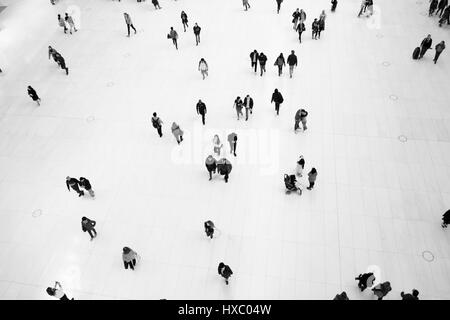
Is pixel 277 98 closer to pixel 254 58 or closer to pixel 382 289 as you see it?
pixel 254 58

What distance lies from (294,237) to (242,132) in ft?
16.0

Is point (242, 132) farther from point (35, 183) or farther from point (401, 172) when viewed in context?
point (35, 183)

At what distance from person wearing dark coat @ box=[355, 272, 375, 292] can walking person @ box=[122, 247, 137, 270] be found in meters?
6.00

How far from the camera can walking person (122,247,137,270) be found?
957cm

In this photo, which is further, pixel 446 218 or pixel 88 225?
pixel 88 225

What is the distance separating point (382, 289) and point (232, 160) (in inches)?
249

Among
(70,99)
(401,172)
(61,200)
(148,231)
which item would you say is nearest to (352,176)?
(401,172)

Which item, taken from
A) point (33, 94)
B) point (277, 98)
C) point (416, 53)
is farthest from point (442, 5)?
point (33, 94)

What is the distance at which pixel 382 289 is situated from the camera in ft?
29.0

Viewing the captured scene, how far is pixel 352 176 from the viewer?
12133 mm

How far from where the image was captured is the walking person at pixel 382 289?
8.78 m

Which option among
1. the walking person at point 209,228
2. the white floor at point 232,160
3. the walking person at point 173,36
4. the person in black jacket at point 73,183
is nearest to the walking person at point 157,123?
the white floor at point 232,160

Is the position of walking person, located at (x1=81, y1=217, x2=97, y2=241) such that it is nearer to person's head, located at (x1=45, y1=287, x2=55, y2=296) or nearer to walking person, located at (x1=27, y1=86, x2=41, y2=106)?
person's head, located at (x1=45, y1=287, x2=55, y2=296)

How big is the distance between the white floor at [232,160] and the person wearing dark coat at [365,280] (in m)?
0.28
